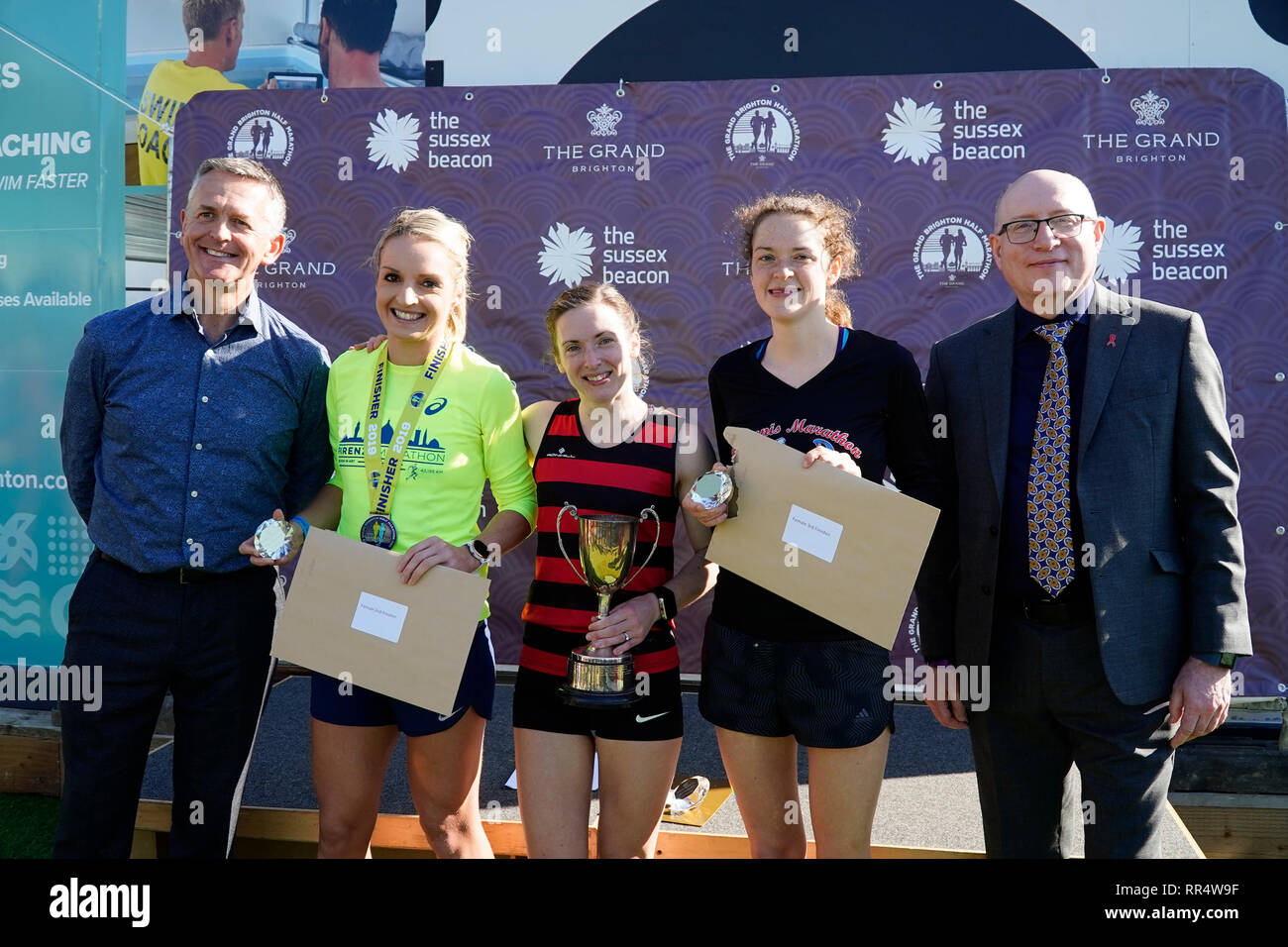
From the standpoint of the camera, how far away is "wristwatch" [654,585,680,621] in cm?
214

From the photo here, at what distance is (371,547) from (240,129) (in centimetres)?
313

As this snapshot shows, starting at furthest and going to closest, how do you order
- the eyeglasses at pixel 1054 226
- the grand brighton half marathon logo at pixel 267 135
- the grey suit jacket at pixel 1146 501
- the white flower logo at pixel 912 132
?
the grand brighton half marathon logo at pixel 267 135
the white flower logo at pixel 912 132
the eyeglasses at pixel 1054 226
the grey suit jacket at pixel 1146 501

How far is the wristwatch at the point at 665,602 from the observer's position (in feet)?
7.01

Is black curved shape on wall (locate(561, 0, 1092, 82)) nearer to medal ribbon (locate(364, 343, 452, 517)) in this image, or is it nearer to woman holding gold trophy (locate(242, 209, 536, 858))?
woman holding gold trophy (locate(242, 209, 536, 858))

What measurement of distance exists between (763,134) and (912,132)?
0.66 meters

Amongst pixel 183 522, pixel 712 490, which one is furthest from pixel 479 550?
pixel 183 522

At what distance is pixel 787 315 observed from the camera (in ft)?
7.06

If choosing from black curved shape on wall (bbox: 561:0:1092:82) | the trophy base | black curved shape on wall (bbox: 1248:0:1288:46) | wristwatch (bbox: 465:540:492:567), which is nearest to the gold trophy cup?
the trophy base

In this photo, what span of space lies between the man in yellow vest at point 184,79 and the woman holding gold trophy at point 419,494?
2.81 m

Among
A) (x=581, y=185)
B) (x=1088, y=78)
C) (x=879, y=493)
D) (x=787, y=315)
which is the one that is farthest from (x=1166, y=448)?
(x=581, y=185)

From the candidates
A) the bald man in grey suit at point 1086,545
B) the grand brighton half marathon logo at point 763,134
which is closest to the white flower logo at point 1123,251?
the grand brighton half marathon logo at point 763,134

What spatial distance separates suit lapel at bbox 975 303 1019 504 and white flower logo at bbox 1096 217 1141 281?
205 cm

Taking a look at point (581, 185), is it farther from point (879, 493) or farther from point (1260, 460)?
point (1260, 460)

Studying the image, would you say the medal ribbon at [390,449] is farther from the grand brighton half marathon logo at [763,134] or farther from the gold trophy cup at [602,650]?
the grand brighton half marathon logo at [763,134]
